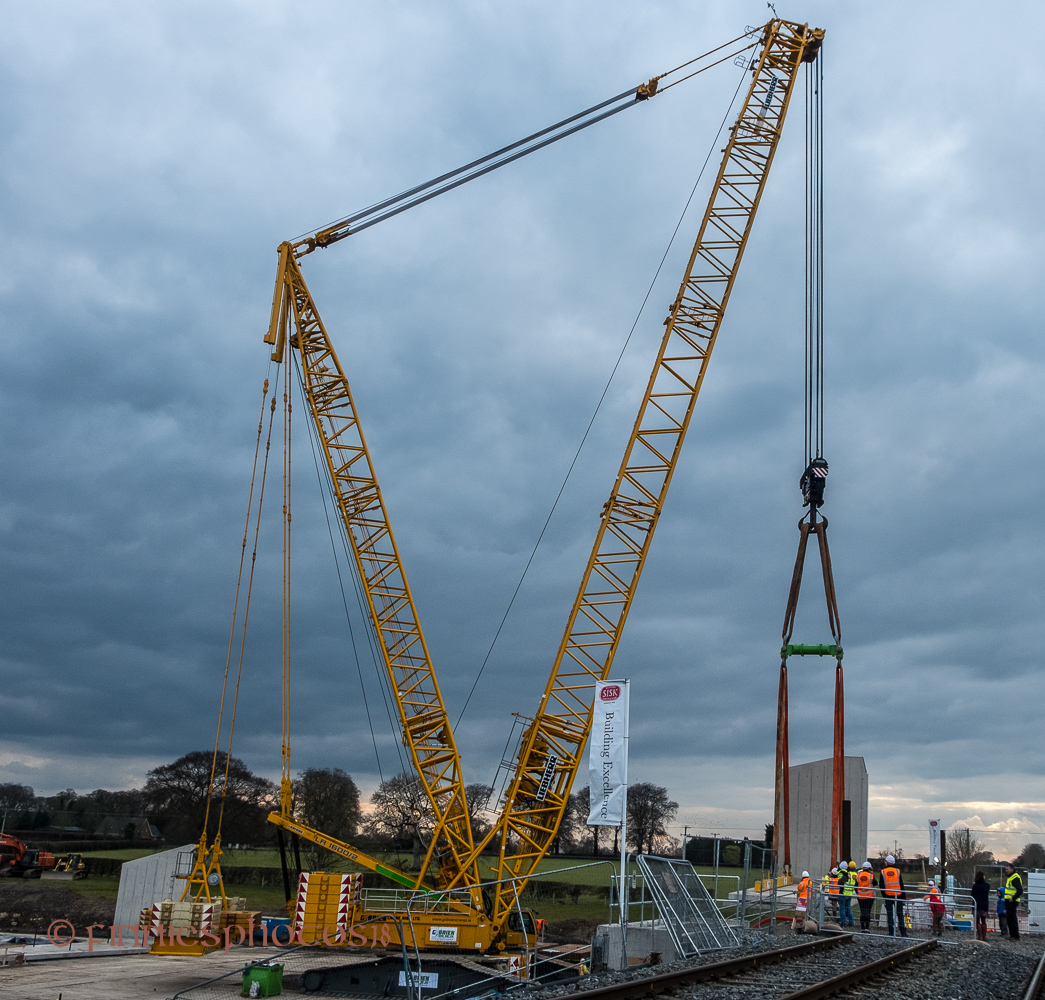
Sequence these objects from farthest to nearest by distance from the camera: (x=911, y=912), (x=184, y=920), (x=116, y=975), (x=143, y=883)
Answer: (x=143, y=883) → (x=184, y=920) → (x=911, y=912) → (x=116, y=975)

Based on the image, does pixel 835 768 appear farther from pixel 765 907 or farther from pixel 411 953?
pixel 411 953

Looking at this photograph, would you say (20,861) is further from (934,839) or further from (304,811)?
(934,839)

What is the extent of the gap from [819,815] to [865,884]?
1555 cm

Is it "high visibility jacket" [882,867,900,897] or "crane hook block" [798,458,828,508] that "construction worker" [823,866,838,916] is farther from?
"crane hook block" [798,458,828,508]

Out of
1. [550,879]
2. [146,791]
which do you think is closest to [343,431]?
[550,879]

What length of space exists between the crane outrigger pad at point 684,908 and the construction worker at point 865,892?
5.19 metres

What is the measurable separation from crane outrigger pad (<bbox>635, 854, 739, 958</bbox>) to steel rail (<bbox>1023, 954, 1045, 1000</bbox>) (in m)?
5.03

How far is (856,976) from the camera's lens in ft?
44.2

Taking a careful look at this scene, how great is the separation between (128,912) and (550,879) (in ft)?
74.3

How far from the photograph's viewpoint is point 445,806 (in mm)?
31469

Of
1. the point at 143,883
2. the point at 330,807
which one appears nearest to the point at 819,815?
the point at 143,883

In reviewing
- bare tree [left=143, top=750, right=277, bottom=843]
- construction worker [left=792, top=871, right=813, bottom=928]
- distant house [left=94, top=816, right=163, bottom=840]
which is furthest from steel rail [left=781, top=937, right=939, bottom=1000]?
distant house [left=94, top=816, right=163, bottom=840]

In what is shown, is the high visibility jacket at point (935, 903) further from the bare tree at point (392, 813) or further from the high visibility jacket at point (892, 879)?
the bare tree at point (392, 813)

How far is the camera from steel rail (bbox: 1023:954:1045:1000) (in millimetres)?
12464
